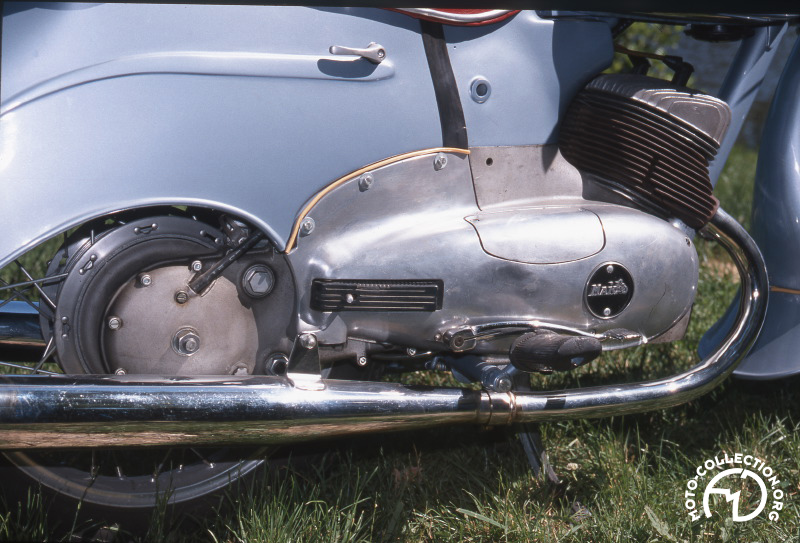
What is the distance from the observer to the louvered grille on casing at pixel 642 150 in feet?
5.71

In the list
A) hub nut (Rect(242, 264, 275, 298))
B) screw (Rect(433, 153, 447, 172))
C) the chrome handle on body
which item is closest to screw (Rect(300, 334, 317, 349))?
hub nut (Rect(242, 264, 275, 298))

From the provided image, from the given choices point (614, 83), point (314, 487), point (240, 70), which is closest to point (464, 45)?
point (614, 83)

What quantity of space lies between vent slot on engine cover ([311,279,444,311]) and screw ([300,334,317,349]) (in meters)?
0.05

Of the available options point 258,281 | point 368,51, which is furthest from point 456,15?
point 258,281

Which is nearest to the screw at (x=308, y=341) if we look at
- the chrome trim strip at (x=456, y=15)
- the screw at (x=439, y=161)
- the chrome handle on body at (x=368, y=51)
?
the screw at (x=439, y=161)

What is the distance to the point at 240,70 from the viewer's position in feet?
4.93

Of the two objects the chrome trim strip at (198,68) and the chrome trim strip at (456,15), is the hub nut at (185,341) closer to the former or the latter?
the chrome trim strip at (198,68)

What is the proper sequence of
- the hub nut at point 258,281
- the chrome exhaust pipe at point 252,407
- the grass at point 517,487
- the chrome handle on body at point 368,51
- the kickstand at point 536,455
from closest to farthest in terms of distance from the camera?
1. the chrome exhaust pipe at point 252,407
2. the chrome handle on body at point 368,51
3. the hub nut at point 258,281
4. the grass at point 517,487
5. the kickstand at point 536,455

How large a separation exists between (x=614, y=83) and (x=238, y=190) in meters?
0.78

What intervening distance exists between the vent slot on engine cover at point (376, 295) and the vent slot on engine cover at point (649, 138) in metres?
0.43

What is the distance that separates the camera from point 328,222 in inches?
63.4

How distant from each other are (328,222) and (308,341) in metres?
0.22

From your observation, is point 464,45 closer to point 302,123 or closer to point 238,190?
point 302,123

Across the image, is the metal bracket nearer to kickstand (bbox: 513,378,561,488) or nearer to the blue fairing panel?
the blue fairing panel
